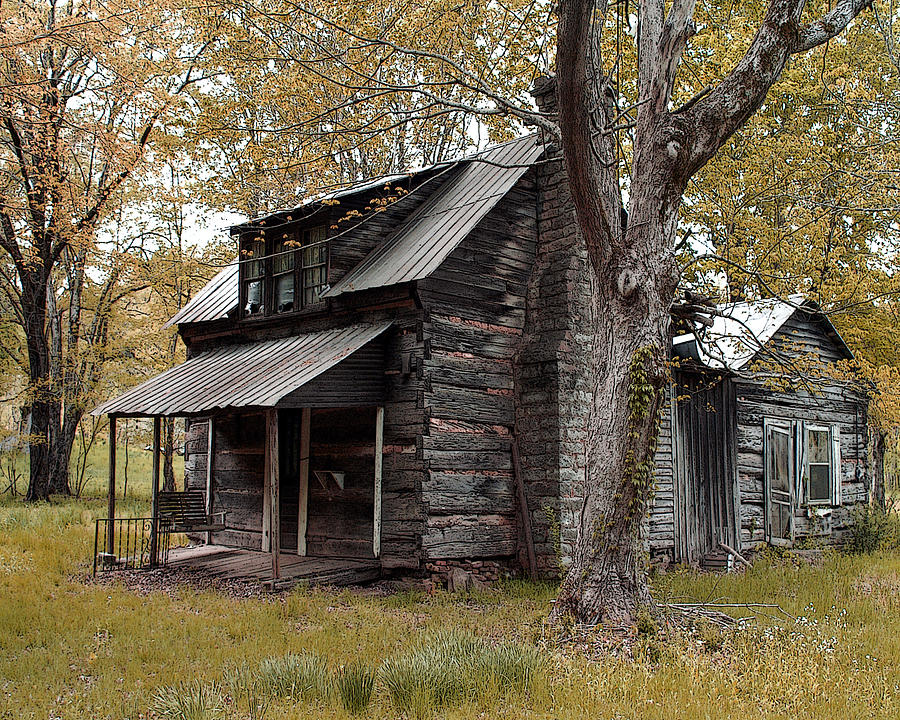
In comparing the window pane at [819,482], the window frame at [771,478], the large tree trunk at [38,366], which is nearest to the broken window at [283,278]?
the large tree trunk at [38,366]

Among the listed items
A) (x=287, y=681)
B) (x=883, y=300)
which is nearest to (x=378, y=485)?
(x=287, y=681)

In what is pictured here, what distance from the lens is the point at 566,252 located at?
40.5 feet

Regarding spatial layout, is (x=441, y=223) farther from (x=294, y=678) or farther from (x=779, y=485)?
(x=779, y=485)

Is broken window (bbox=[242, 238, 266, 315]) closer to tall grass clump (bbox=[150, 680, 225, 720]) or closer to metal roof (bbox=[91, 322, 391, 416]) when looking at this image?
metal roof (bbox=[91, 322, 391, 416])

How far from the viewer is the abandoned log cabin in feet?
37.0

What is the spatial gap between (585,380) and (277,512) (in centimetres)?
496

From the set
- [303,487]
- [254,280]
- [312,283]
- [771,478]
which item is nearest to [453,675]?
[303,487]

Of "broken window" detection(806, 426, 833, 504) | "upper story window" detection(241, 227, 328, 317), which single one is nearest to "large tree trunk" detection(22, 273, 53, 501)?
"upper story window" detection(241, 227, 328, 317)

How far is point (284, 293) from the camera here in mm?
14023

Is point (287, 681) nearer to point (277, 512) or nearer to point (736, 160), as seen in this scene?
point (277, 512)

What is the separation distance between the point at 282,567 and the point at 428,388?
3.38 m

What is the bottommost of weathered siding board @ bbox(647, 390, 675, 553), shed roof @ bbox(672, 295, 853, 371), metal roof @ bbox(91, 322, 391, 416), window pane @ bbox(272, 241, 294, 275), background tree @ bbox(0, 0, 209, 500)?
weathered siding board @ bbox(647, 390, 675, 553)

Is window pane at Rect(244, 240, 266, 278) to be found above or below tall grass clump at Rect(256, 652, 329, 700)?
above

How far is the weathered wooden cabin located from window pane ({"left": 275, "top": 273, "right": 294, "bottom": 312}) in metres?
6.74
